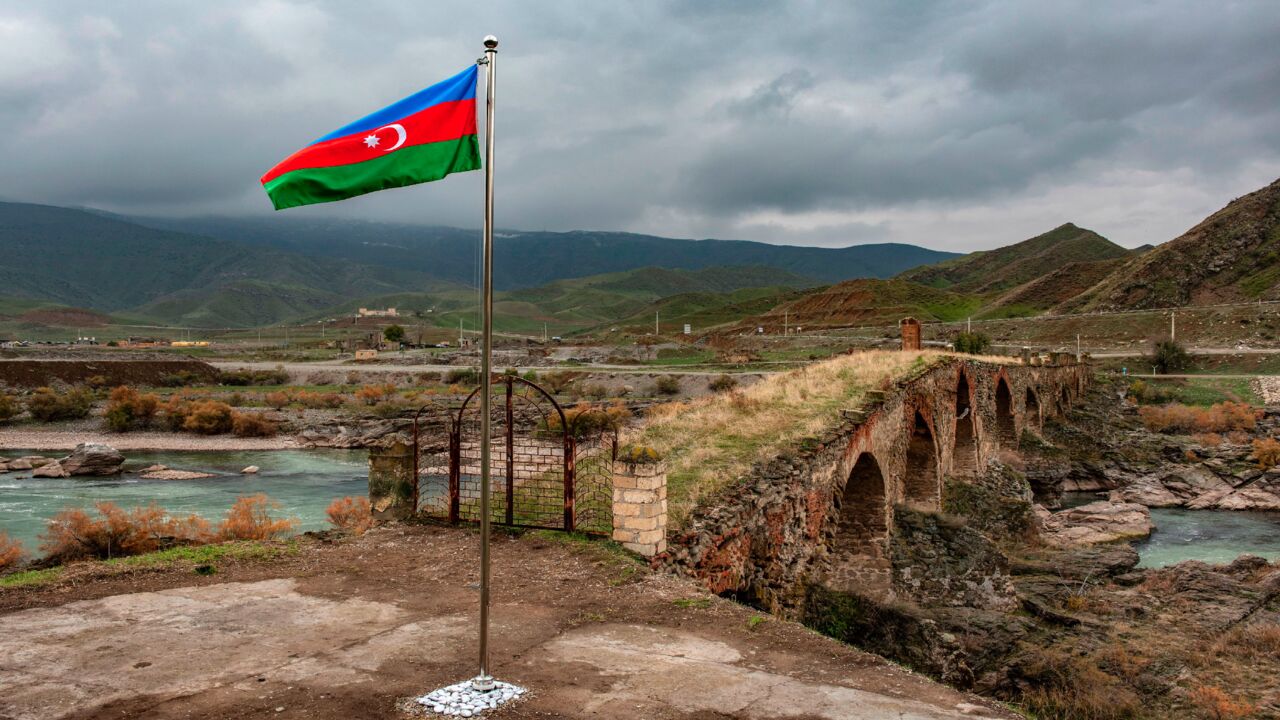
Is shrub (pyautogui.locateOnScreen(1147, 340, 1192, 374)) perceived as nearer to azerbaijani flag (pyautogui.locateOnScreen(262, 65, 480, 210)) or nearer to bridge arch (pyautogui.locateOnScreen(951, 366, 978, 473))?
bridge arch (pyautogui.locateOnScreen(951, 366, 978, 473))

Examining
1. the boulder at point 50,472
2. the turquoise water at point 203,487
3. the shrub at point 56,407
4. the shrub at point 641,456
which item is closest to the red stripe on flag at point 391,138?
the shrub at point 641,456

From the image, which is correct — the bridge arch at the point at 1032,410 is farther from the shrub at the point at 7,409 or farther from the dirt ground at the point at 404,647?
the shrub at the point at 7,409

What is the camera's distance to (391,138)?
5.72m

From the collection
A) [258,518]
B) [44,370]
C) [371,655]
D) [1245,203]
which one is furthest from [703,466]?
[1245,203]

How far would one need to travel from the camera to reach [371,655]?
5930 millimetres

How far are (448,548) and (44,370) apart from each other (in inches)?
2482

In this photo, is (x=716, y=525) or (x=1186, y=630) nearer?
(x=716, y=525)

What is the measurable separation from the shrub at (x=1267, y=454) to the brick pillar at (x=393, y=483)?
31.4 m

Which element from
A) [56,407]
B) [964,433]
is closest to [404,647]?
[964,433]

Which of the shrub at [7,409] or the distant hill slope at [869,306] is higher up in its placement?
the distant hill slope at [869,306]

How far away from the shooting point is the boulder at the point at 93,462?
98.7ft

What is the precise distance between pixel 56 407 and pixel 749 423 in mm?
45927

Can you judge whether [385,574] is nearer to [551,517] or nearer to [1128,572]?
[551,517]

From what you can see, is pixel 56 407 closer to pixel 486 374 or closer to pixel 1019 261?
pixel 486 374
